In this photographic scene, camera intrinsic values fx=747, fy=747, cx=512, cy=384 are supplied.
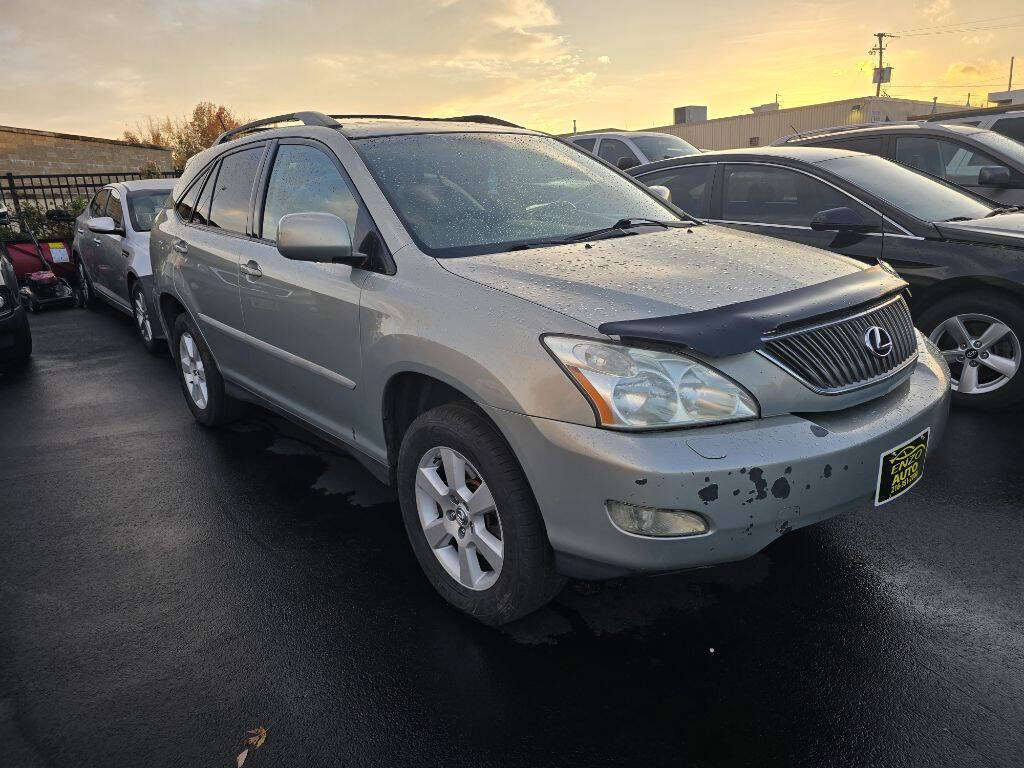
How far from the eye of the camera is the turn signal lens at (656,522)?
2.13m

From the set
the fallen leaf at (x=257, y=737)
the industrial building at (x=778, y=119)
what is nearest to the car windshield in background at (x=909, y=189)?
the fallen leaf at (x=257, y=737)

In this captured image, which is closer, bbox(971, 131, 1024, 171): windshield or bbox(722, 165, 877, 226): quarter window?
bbox(722, 165, 877, 226): quarter window

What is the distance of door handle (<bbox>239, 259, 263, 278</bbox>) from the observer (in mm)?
3717

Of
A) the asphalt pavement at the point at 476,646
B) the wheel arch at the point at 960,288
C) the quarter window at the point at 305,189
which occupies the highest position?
the quarter window at the point at 305,189

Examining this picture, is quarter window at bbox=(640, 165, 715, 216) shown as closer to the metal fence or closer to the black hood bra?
the black hood bra

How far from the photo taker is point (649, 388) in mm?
2176

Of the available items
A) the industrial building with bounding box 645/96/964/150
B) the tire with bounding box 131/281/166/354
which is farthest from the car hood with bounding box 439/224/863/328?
the industrial building with bounding box 645/96/964/150

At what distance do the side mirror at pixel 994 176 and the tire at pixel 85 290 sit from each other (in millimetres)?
9766

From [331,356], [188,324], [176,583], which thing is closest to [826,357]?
[331,356]

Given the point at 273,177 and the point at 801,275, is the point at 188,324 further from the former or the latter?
the point at 801,275

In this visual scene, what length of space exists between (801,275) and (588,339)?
98 cm

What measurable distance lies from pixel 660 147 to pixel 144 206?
25.7ft

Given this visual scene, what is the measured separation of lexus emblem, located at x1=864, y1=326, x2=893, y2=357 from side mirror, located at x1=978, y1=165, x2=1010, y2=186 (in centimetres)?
474

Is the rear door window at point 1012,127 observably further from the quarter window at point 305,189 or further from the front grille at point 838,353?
the quarter window at point 305,189
